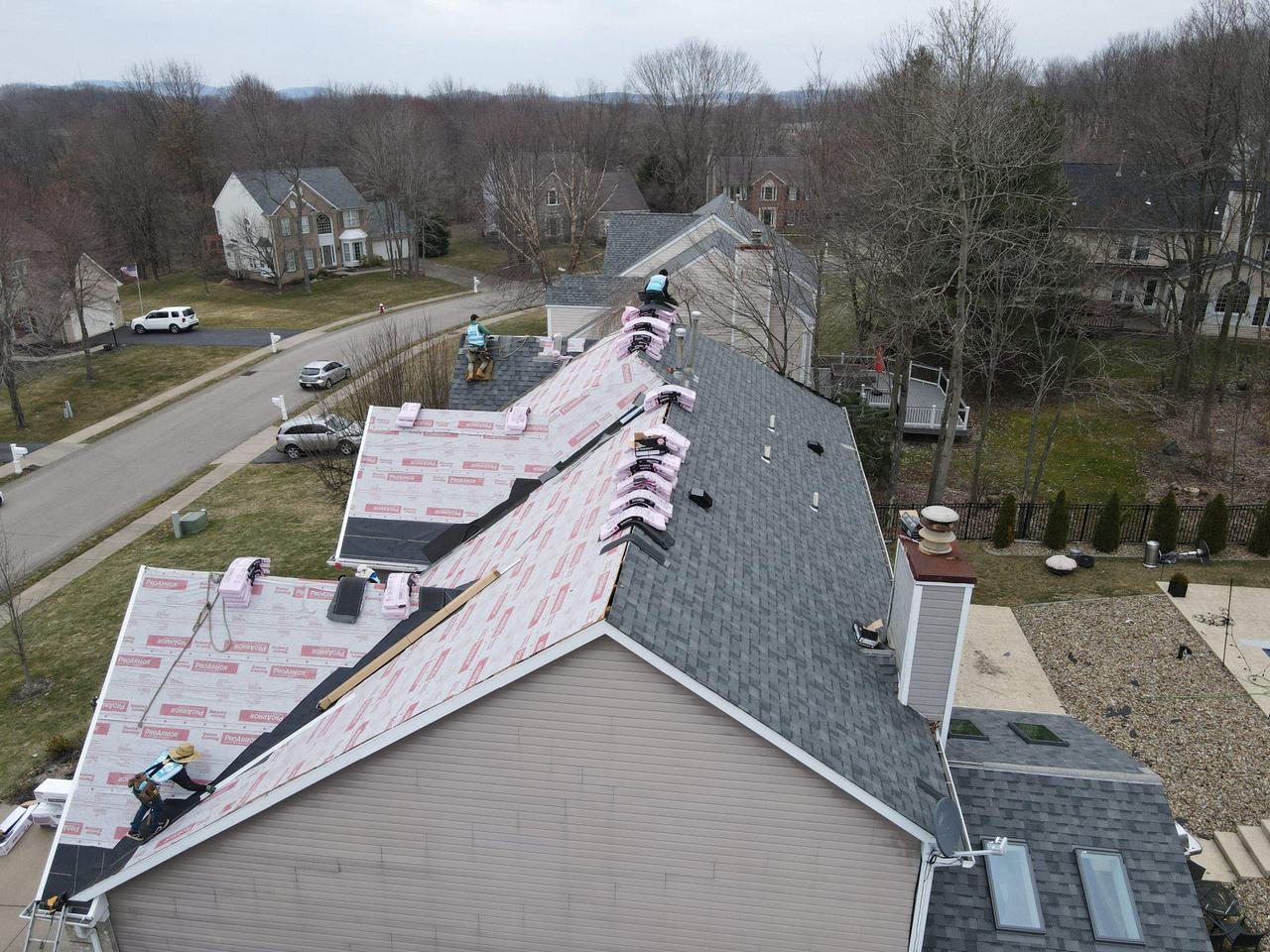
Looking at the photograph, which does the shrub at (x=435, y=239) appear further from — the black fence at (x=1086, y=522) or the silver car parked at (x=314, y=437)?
the black fence at (x=1086, y=522)

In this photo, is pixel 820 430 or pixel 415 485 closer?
pixel 415 485

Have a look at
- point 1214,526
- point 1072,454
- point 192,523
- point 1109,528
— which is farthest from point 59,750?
point 1072,454

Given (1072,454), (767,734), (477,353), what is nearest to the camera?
(767,734)

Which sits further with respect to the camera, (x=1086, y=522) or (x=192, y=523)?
(x=192, y=523)

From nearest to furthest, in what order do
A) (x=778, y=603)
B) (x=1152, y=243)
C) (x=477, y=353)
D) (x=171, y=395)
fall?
(x=778, y=603)
(x=477, y=353)
(x=1152, y=243)
(x=171, y=395)

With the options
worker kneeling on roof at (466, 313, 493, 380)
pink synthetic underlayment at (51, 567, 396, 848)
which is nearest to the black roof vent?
pink synthetic underlayment at (51, 567, 396, 848)

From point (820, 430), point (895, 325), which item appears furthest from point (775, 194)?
point (820, 430)

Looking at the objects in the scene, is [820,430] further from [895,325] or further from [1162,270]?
[1162,270]

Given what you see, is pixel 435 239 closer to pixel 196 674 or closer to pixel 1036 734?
pixel 196 674
